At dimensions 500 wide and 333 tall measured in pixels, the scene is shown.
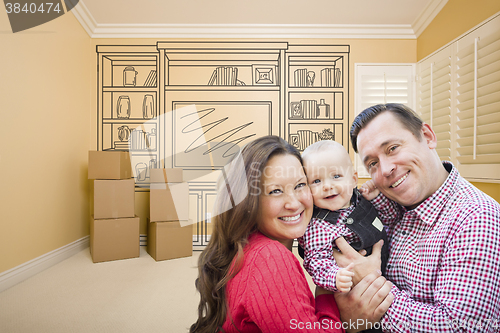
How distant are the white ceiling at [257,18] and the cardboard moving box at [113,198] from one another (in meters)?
2.12

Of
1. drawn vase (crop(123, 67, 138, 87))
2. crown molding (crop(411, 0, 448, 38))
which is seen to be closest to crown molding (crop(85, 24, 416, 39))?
crown molding (crop(411, 0, 448, 38))

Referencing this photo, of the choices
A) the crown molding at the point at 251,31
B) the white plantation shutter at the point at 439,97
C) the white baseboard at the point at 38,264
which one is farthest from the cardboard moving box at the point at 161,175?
the white plantation shutter at the point at 439,97

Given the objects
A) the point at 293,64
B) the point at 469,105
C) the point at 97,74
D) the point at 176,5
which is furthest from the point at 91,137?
the point at 469,105

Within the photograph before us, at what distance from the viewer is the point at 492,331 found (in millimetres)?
754

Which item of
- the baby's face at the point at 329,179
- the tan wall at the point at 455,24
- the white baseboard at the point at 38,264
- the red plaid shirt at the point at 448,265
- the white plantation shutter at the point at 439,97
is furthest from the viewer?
the white plantation shutter at the point at 439,97

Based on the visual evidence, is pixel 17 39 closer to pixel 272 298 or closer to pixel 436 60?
pixel 272 298

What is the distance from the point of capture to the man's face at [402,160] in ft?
3.03

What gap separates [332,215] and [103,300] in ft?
6.68

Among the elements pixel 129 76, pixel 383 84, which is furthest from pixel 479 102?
pixel 129 76

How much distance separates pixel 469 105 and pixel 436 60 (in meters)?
0.94

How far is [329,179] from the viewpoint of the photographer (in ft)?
3.75

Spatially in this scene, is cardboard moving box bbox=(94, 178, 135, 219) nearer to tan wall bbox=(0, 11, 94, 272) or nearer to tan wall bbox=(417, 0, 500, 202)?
tan wall bbox=(0, 11, 94, 272)

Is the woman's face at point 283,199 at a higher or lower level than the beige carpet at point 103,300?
higher

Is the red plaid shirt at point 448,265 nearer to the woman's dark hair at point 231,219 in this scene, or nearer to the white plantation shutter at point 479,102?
the woman's dark hair at point 231,219
